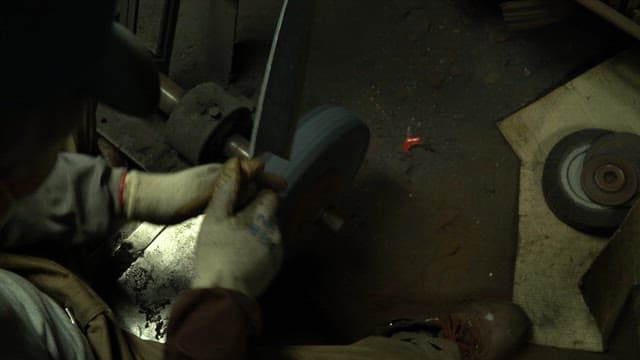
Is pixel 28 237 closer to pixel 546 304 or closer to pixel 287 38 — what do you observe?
pixel 287 38

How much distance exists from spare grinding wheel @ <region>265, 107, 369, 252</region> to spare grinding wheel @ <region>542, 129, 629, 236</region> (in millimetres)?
643

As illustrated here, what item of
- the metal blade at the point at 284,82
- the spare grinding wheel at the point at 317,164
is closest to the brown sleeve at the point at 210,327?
the metal blade at the point at 284,82

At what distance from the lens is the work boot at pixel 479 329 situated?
6.37 feet

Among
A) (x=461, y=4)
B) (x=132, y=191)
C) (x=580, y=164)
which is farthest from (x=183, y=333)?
(x=461, y=4)

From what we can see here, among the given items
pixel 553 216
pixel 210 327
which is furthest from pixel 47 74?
pixel 553 216

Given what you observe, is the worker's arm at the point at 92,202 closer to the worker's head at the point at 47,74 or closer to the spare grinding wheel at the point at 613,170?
the worker's head at the point at 47,74

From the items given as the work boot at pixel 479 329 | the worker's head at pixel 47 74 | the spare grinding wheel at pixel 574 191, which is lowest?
the work boot at pixel 479 329

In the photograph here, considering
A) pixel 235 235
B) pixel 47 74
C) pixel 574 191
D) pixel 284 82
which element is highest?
pixel 47 74

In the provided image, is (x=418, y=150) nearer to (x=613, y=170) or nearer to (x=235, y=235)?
(x=613, y=170)

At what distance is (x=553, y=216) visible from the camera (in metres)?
2.20

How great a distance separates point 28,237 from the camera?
1.39m

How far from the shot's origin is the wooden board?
82.2 inches

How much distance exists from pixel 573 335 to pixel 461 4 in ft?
4.13

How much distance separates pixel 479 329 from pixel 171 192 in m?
1.05
